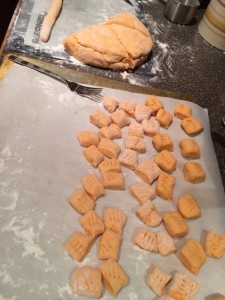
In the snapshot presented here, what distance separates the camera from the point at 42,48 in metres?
1.99

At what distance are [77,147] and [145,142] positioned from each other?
0.39m

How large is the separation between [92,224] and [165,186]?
416 mm

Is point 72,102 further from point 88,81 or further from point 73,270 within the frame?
point 73,270

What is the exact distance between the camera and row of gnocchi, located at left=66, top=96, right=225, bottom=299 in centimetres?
122

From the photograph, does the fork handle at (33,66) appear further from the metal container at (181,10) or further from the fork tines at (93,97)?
the metal container at (181,10)

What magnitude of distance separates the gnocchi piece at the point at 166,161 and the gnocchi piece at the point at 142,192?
0.16m

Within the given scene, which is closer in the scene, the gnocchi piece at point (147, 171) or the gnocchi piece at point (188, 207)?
the gnocchi piece at point (188, 207)

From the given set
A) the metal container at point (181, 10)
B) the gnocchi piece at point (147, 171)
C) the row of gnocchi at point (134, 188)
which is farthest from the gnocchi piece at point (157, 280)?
the metal container at point (181, 10)

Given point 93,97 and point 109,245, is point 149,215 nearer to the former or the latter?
point 109,245

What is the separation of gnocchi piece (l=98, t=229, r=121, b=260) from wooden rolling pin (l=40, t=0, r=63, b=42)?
1373 millimetres

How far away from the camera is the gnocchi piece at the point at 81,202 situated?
1354 millimetres

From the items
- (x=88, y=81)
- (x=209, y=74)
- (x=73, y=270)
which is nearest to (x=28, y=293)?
(x=73, y=270)

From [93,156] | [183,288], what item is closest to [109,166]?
[93,156]

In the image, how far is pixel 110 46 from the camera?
1980 millimetres
